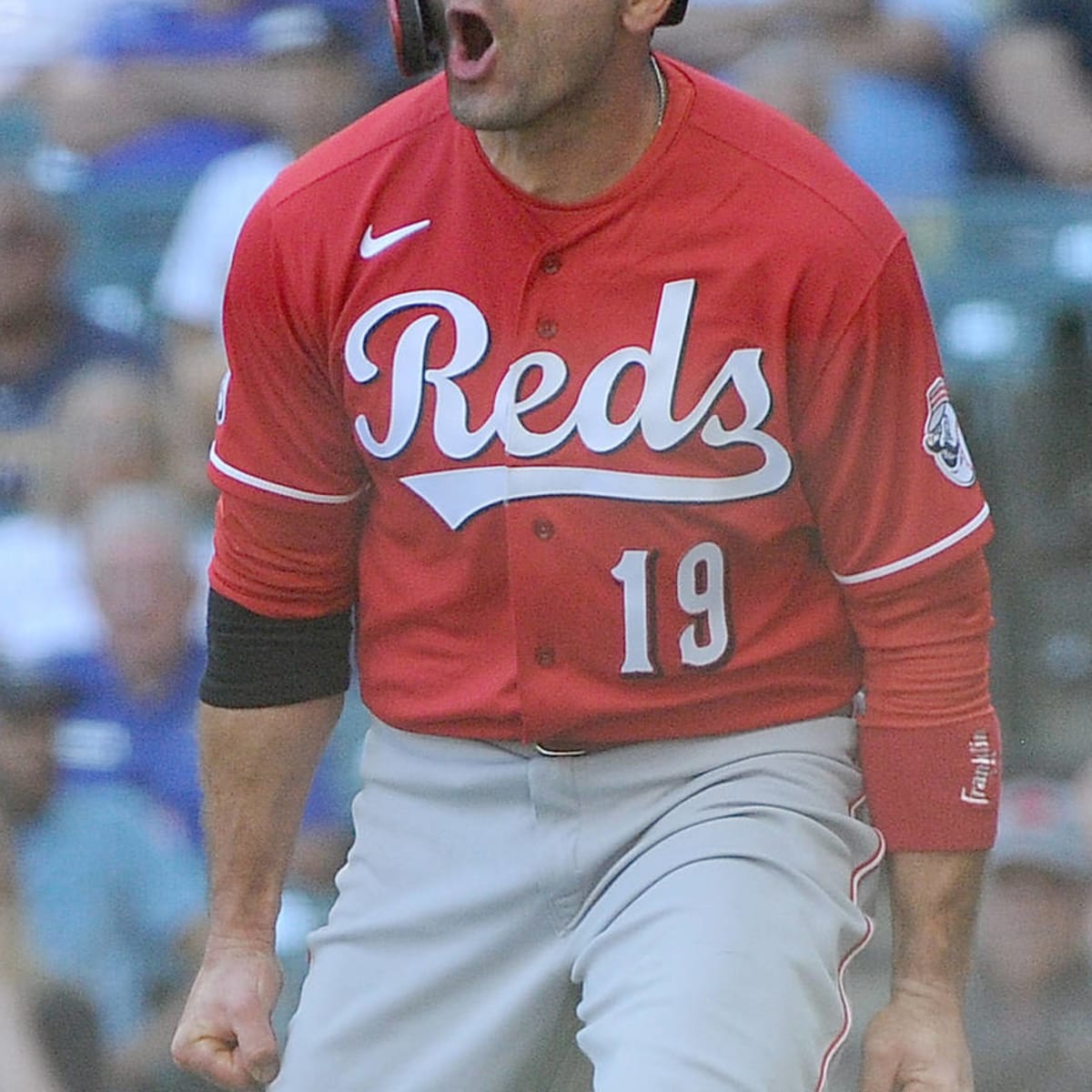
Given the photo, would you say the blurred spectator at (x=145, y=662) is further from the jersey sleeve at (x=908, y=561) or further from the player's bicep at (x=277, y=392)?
the jersey sleeve at (x=908, y=561)

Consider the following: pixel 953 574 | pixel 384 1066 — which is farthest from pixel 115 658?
pixel 953 574

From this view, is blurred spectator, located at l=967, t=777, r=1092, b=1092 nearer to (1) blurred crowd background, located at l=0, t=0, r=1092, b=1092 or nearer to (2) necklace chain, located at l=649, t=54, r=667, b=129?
(1) blurred crowd background, located at l=0, t=0, r=1092, b=1092

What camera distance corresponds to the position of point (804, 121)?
312cm

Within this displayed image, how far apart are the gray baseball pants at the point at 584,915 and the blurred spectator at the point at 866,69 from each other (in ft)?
4.74

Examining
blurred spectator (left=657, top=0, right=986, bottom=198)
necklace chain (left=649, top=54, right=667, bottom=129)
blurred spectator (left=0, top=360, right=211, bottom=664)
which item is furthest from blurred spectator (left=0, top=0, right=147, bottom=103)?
necklace chain (left=649, top=54, right=667, bottom=129)

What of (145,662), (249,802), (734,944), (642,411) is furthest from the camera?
(145,662)

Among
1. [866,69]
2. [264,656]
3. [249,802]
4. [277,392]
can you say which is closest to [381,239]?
[277,392]

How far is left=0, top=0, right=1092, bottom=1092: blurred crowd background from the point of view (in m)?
3.08

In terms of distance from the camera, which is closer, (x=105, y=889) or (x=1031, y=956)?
(x=1031, y=956)

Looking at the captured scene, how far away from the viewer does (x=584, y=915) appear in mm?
1790

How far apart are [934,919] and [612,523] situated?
43 centimetres

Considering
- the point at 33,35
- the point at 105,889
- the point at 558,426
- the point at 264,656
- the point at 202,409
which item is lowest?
the point at 105,889

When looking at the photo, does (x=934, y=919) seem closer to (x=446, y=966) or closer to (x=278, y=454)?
(x=446, y=966)

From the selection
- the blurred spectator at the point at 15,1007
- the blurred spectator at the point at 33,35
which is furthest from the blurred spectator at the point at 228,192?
the blurred spectator at the point at 15,1007
